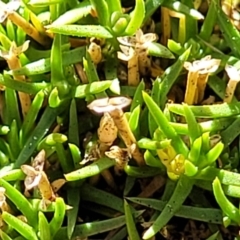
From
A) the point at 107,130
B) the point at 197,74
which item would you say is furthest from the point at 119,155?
the point at 197,74

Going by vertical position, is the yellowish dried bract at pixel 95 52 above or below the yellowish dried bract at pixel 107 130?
above

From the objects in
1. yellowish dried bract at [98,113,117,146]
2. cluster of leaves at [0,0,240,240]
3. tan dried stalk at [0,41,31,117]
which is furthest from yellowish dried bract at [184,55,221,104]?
tan dried stalk at [0,41,31,117]

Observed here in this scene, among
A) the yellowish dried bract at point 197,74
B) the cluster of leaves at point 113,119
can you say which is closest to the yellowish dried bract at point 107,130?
the cluster of leaves at point 113,119

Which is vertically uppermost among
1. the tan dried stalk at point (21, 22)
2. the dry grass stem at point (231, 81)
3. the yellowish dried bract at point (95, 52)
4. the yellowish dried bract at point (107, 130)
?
the tan dried stalk at point (21, 22)

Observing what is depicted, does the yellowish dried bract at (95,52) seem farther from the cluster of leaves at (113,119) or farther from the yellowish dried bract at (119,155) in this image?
the yellowish dried bract at (119,155)

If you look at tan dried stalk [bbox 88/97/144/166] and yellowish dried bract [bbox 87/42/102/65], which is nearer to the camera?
tan dried stalk [bbox 88/97/144/166]

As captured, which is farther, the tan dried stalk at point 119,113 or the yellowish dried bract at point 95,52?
the yellowish dried bract at point 95,52

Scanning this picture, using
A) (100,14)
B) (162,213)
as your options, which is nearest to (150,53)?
(100,14)

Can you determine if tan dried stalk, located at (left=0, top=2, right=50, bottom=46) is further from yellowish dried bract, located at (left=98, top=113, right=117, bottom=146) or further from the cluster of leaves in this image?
yellowish dried bract, located at (left=98, top=113, right=117, bottom=146)
